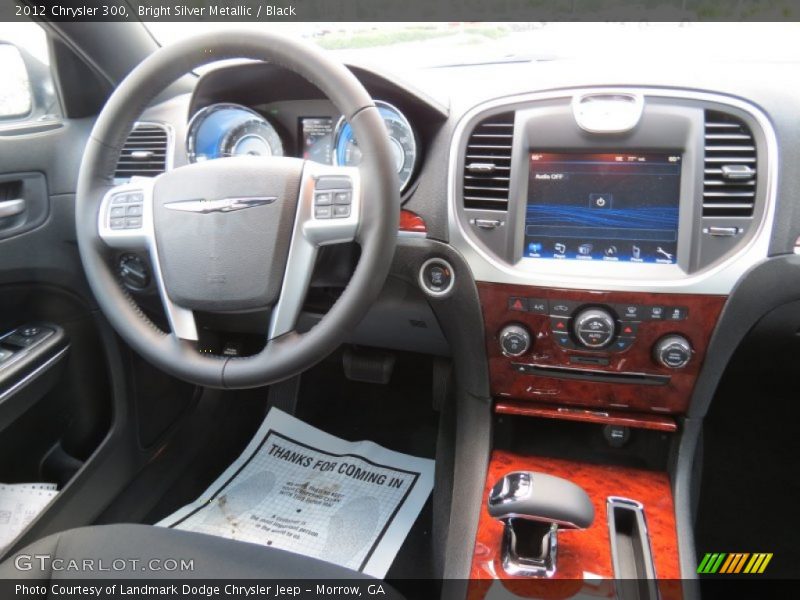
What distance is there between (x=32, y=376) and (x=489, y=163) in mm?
1047

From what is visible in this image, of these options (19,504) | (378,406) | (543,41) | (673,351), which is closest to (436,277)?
(673,351)

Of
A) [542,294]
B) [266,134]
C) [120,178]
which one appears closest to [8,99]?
[120,178]

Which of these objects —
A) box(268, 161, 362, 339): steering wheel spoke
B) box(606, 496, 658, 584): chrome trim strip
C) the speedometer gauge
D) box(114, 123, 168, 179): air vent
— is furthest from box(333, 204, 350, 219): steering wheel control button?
box(606, 496, 658, 584): chrome trim strip

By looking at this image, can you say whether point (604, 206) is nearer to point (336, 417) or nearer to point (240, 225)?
point (240, 225)

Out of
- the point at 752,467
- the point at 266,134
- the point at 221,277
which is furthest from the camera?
the point at 752,467

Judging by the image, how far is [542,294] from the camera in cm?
111

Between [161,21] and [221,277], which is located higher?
[161,21]

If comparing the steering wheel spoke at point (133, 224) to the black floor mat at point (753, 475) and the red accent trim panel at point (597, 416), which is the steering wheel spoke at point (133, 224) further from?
the black floor mat at point (753, 475)

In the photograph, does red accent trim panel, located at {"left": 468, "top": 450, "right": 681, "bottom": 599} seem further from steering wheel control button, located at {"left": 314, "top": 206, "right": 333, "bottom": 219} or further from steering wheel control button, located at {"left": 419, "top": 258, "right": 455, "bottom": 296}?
steering wheel control button, located at {"left": 314, "top": 206, "right": 333, "bottom": 219}

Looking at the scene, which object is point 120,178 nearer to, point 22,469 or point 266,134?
point 266,134

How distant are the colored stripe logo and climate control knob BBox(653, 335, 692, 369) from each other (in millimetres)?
619

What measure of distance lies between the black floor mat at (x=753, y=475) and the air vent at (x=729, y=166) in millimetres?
550

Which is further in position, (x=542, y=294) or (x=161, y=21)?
(x=161, y=21)

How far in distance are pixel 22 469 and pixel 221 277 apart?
2.73 ft
